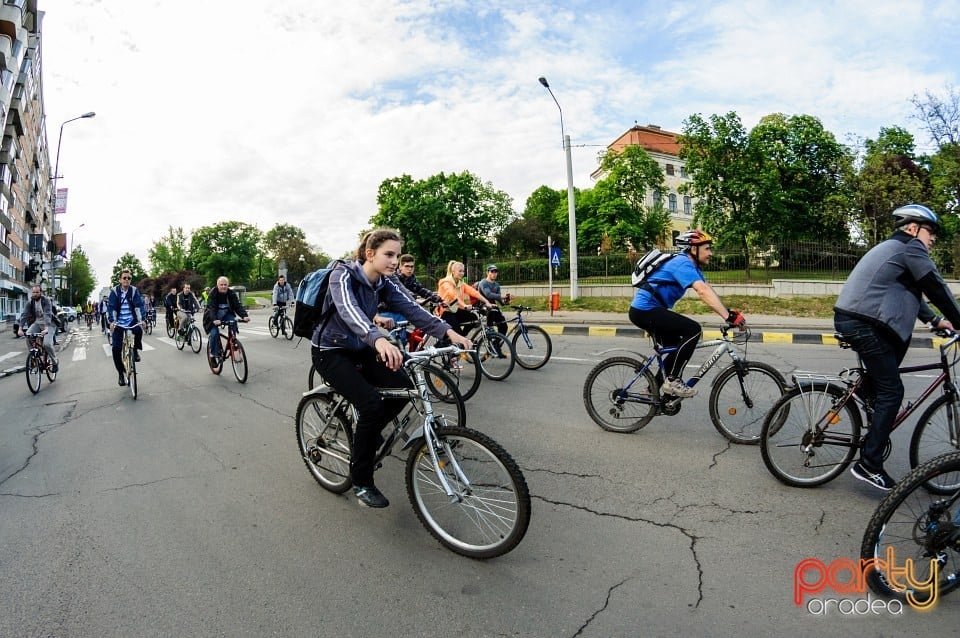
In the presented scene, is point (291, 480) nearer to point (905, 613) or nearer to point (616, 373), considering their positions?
point (616, 373)

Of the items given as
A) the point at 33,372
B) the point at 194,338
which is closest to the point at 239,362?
the point at 33,372

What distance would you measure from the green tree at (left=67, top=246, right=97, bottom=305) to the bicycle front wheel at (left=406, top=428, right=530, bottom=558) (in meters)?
103

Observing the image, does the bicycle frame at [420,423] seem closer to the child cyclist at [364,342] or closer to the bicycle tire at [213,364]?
the child cyclist at [364,342]

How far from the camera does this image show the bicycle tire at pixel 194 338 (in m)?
13.8

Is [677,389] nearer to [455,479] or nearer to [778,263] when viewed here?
[455,479]

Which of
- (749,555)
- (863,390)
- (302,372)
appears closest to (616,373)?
(863,390)

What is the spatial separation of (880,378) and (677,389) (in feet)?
5.52

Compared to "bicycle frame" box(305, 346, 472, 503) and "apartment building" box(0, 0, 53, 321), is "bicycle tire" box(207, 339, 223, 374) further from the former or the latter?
"apartment building" box(0, 0, 53, 321)

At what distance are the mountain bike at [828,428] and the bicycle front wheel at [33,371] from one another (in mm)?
10576

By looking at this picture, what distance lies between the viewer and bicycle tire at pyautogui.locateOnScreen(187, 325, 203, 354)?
13820 millimetres

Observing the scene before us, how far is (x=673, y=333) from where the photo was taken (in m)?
5.07

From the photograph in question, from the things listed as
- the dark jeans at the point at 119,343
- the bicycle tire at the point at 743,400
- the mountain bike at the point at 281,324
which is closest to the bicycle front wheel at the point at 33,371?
the dark jeans at the point at 119,343

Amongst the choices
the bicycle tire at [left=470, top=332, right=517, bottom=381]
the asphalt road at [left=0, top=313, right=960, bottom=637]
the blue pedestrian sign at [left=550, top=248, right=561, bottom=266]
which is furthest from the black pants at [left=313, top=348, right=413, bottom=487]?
the blue pedestrian sign at [left=550, top=248, right=561, bottom=266]

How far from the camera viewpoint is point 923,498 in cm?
241
